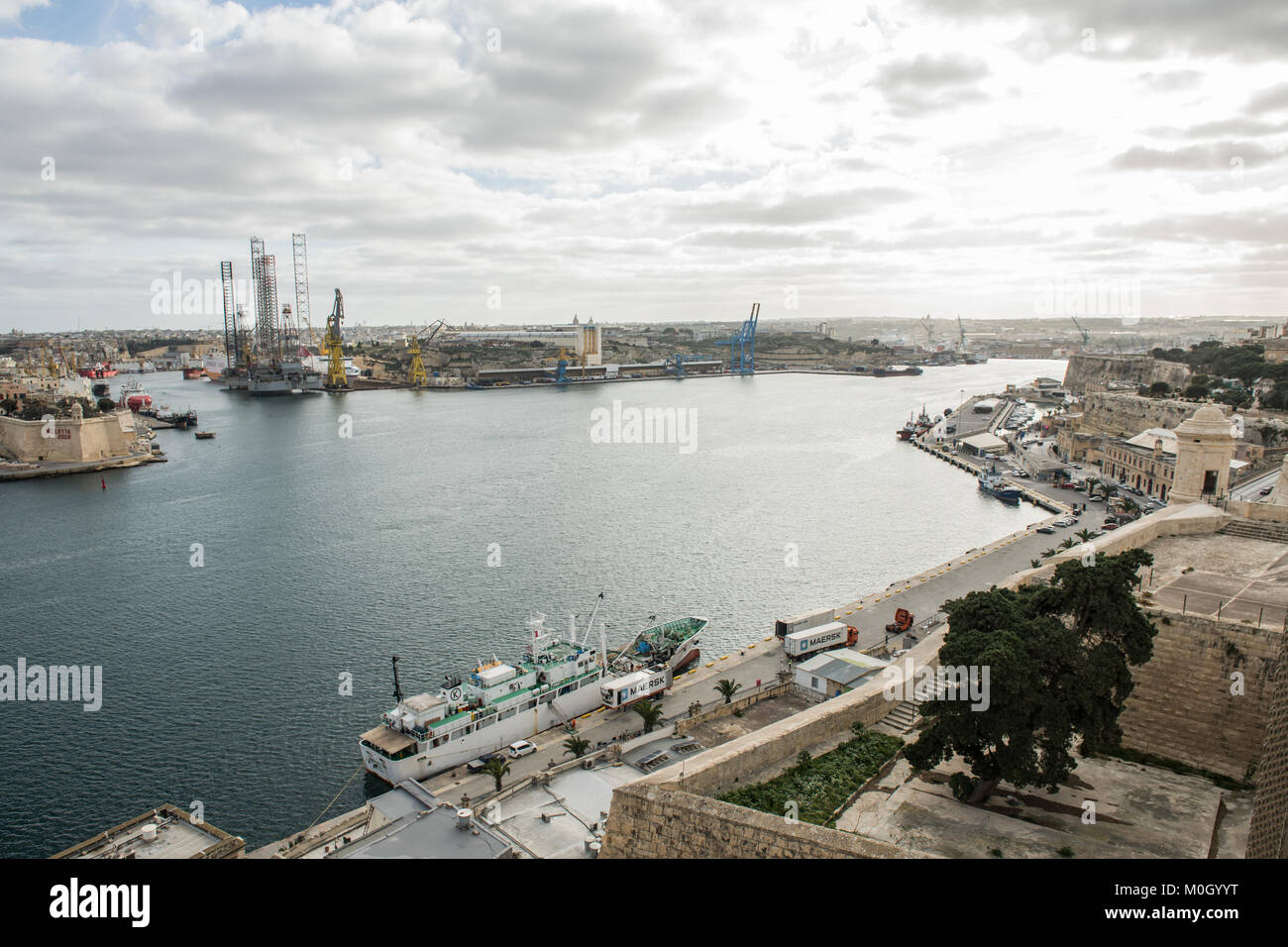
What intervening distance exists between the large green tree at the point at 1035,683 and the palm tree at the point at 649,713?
4.64 m

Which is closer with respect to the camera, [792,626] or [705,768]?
[705,768]

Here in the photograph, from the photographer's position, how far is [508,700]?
1128 centimetres

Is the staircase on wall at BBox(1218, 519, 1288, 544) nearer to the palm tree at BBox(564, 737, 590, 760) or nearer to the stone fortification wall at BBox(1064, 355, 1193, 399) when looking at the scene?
the palm tree at BBox(564, 737, 590, 760)

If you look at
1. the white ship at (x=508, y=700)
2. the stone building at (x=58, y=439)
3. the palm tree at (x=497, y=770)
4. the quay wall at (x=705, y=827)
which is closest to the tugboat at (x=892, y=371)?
the stone building at (x=58, y=439)

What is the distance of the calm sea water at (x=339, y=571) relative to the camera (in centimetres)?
1068

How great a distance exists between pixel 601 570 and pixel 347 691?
6.93 meters

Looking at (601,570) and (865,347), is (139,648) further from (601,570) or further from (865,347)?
(865,347)

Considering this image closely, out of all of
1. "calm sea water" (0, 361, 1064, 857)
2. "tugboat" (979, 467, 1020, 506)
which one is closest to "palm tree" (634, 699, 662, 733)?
"calm sea water" (0, 361, 1064, 857)

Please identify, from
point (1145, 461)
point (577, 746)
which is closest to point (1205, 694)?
point (577, 746)

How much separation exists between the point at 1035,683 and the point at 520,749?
22.3 feet

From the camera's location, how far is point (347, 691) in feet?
40.9

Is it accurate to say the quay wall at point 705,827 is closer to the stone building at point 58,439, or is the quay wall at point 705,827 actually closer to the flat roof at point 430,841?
the flat roof at point 430,841

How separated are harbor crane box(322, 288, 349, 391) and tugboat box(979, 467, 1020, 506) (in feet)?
175
